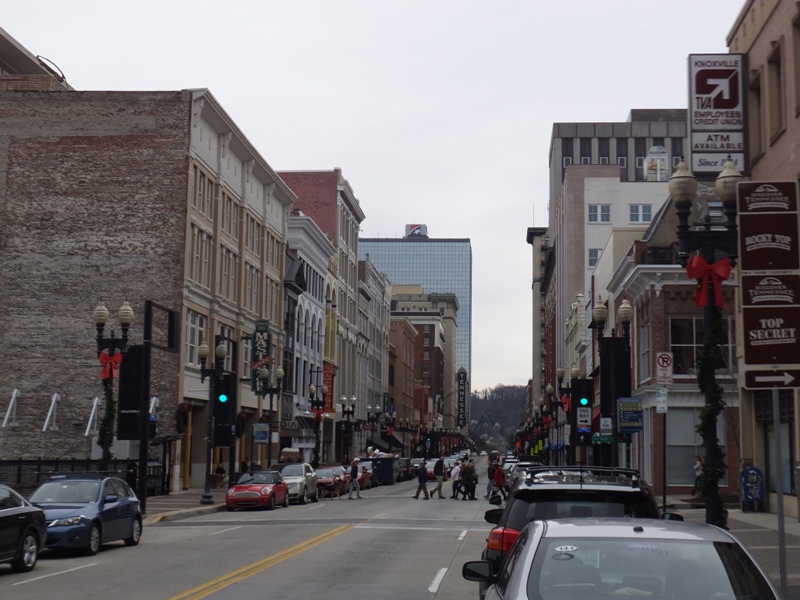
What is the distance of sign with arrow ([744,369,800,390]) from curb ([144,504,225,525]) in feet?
71.3

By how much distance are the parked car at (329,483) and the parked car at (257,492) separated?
9.38 meters

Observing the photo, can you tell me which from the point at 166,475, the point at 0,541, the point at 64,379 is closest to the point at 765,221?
the point at 0,541

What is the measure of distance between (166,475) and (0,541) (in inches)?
1206

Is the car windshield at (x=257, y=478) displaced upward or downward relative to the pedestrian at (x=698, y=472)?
downward

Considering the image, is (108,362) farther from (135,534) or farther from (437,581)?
(437,581)

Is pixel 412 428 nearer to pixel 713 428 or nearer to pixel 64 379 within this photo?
pixel 64 379

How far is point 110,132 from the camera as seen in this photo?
163ft

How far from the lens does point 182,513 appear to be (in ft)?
108

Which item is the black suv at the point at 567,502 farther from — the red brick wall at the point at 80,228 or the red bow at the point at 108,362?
the red brick wall at the point at 80,228

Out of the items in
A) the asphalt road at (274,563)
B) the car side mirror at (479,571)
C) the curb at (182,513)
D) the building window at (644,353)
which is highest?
the building window at (644,353)

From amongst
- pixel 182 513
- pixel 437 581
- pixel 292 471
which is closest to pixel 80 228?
pixel 292 471

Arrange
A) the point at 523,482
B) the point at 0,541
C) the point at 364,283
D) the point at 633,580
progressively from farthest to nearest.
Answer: the point at 364,283 → the point at 0,541 → the point at 523,482 → the point at 633,580

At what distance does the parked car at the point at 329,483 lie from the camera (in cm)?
4834

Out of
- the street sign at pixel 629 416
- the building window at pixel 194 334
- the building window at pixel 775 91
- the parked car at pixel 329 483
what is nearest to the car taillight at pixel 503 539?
Result: the street sign at pixel 629 416
